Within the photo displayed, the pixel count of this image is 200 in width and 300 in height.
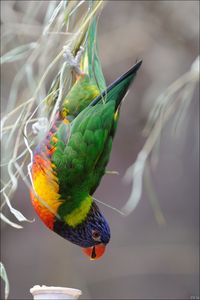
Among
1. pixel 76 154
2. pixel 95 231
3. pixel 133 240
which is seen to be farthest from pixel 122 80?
pixel 133 240

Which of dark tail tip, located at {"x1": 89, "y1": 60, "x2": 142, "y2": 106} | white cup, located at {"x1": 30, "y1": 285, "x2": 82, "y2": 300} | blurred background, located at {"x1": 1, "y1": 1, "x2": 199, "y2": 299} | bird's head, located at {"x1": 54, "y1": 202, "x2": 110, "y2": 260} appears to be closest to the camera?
white cup, located at {"x1": 30, "y1": 285, "x2": 82, "y2": 300}

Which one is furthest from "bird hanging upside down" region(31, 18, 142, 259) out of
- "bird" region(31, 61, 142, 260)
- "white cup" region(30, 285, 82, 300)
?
"white cup" region(30, 285, 82, 300)

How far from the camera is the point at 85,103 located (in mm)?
1585

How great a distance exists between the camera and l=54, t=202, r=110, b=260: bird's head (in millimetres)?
1611

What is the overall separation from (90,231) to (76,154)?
23 centimetres

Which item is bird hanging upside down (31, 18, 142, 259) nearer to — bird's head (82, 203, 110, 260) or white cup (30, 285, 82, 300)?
bird's head (82, 203, 110, 260)

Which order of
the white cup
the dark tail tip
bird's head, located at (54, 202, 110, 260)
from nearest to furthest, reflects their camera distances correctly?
the white cup
the dark tail tip
bird's head, located at (54, 202, 110, 260)

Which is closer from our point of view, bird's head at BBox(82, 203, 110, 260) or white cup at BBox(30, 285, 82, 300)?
white cup at BBox(30, 285, 82, 300)

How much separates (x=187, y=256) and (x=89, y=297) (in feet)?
1.66

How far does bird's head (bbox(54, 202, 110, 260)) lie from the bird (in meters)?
0.03

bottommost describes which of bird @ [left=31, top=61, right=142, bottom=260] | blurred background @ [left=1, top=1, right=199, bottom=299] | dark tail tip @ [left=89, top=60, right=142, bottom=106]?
blurred background @ [left=1, top=1, right=199, bottom=299]

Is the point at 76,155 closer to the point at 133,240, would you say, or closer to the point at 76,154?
the point at 76,154

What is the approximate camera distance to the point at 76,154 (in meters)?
1.51

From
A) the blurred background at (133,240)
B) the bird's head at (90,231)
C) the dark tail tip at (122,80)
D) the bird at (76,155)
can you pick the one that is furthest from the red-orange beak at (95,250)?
the blurred background at (133,240)
